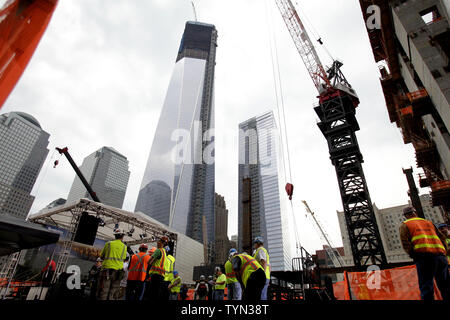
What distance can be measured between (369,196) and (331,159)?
15.8 ft

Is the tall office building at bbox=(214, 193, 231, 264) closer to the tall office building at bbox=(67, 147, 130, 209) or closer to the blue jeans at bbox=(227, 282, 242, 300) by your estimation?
the tall office building at bbox=(67, 147, 130, 209)

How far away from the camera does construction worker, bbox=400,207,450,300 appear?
395 cm

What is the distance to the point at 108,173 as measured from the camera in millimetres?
181375

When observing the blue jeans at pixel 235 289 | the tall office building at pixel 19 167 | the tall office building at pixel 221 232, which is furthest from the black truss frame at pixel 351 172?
the tall office building at pixel 221 232

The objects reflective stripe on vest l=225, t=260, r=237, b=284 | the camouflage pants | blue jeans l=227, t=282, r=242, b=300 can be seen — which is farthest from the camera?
blue jeans l=227, t=282, r=242, b=300

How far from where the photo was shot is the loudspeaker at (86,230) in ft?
57.0

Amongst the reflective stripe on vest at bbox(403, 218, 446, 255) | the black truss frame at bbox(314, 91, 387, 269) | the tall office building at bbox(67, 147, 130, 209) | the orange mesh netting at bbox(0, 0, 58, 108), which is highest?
the tall office building at bbox(67, 147, 130, 209)

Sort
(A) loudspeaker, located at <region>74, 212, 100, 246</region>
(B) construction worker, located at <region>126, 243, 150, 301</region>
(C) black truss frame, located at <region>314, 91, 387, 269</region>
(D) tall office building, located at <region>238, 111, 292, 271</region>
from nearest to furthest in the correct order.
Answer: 1. (B) construction worker, located at <region>126, 243, 150, 301</region>
2. (A) loudspeaker, located at <region>74, 212, 100, 246</region>
3. (C) black truss frame, located at <region>314, 91, 387, 269</region>
4. (D) tall office building, located at <region>238, 111, 292, 271</region>

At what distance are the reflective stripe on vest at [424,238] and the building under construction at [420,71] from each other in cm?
1395

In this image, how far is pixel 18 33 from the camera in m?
1.45

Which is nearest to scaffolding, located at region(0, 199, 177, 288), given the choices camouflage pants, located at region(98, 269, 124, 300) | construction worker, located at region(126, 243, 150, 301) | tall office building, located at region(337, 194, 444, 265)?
camouflage pants, located at region(98, 269, 124, 300)

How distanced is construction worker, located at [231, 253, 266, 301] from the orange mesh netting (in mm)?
4009

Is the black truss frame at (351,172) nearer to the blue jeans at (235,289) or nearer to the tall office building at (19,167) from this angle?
the blue jeans at (235,289)
